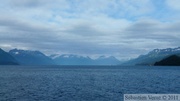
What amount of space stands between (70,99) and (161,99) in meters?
39.3

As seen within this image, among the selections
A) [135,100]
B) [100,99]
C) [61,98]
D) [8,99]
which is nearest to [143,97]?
[135,100]

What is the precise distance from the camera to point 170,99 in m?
36.7

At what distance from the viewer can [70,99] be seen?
7131cm

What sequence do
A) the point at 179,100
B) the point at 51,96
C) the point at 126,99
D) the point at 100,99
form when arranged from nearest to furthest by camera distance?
the point at 126,99 → the point at 179,100 → the point at 100,99 → the point at 51,96

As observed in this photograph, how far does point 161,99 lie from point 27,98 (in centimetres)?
4631

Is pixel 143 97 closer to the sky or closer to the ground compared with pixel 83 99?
closer to the sky

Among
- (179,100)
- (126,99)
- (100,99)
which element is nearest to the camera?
(126,99)

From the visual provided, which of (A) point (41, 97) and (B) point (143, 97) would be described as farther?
(A) point (41, 97)

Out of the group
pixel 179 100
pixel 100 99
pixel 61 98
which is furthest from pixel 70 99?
pixel 179 100

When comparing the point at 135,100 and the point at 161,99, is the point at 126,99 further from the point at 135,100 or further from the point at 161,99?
the point at 161,99

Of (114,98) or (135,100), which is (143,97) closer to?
(135,100)

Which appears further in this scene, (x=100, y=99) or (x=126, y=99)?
(x=100, y=99)

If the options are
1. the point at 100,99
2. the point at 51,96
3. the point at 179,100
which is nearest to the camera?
the point at 179,100

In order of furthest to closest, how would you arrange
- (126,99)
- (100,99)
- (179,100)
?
(100,99) < (179,100) < (126,99)
